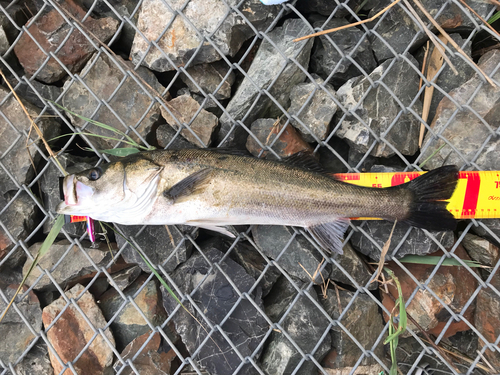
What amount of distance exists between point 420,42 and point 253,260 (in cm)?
261

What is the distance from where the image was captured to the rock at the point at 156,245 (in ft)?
11.5

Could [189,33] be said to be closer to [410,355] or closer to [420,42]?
[420,42]

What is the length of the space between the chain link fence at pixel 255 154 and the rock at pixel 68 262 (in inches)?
0.6

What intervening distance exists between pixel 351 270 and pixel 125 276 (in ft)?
7.07

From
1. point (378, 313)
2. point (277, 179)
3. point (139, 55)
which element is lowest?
point (378, 313)

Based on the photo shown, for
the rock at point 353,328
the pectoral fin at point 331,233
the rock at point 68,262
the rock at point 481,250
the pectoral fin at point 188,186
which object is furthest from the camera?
the rock at point 68,262

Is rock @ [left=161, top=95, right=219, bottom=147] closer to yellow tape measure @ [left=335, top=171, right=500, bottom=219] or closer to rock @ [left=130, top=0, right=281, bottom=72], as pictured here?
rock @ [left=130, top=0, right=281, bottom=72]

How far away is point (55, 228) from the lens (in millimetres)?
3281

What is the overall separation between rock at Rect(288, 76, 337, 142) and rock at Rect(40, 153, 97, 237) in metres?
2.12

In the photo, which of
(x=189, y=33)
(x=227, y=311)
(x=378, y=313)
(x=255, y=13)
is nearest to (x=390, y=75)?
(x=255, y=13)

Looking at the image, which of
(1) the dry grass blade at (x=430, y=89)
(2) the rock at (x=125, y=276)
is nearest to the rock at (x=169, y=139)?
(2) the rock at (x=125, y=276)

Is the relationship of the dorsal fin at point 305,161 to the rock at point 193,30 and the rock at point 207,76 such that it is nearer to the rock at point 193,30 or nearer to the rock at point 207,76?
the rock at point 207,76

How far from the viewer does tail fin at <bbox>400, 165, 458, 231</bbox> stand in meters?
3.04

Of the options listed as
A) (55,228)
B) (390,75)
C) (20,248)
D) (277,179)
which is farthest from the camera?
(20,248)
